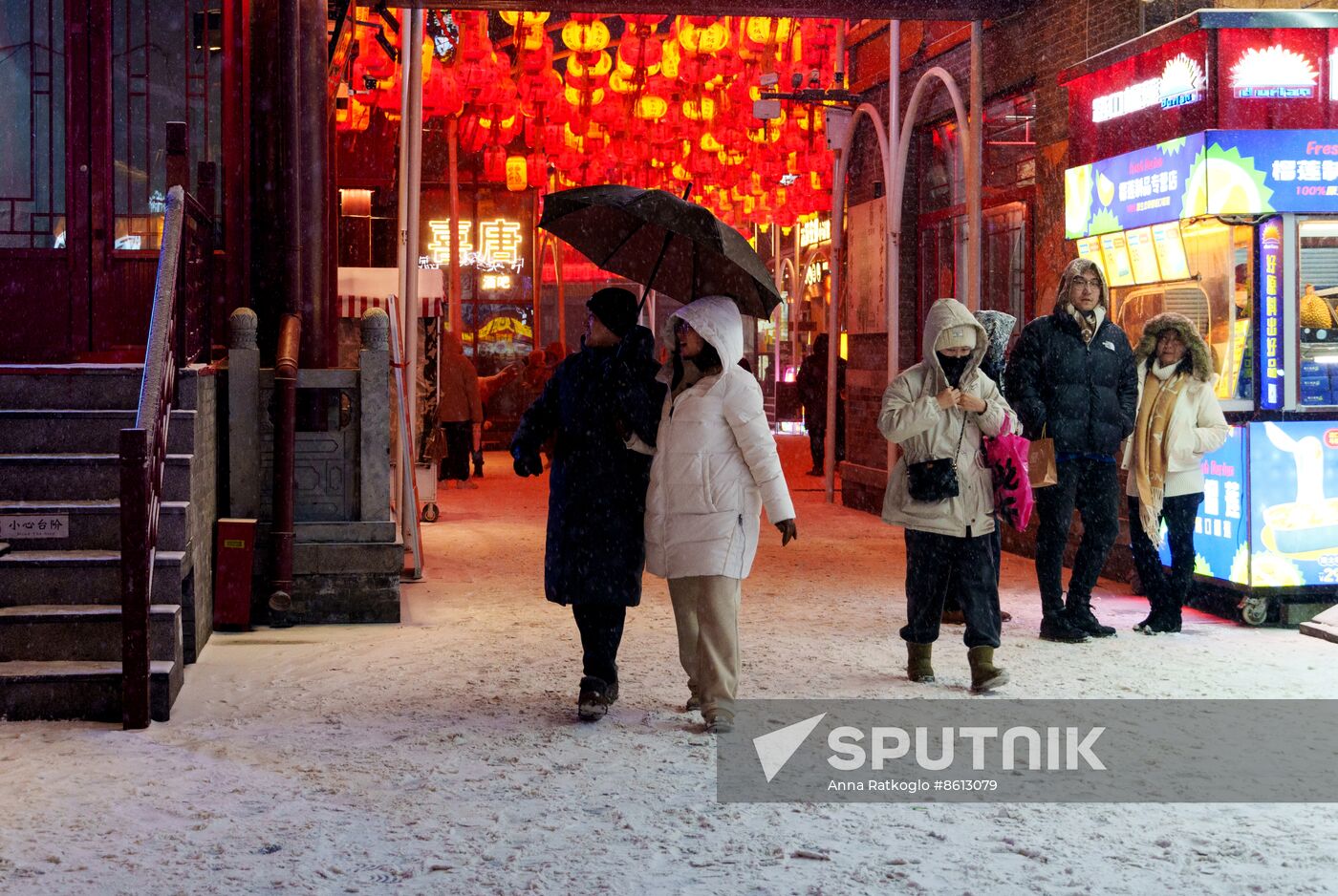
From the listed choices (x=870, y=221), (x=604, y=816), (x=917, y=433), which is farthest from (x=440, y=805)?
(x=870, y=221)

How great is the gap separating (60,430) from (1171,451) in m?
6.16

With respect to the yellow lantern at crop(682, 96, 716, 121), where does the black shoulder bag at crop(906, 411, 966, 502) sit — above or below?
below

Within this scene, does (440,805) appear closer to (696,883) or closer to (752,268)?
(696,883)

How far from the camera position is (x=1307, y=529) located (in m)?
9.08

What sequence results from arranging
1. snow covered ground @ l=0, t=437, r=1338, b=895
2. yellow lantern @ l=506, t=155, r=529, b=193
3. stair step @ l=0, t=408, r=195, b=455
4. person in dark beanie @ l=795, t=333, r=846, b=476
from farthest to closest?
1. yellow lantern @ l=506, t=155, r=529, b=193
2. person in dark beanie @ l=795, t=333, r=846, b=476
3. stair step @ l=0, t=408, r=195, b=455
4. snow covered ground @ l=0, t=437, r=1338, b=895

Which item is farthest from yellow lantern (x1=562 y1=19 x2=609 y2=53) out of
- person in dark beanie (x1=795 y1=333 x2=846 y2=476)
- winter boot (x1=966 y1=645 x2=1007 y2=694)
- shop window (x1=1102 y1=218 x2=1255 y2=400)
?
winter boot (x1=966 y1=645 x2=1007 y2=694)

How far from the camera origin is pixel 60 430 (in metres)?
8.15

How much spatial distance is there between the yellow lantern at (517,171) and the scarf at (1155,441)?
17985 mm

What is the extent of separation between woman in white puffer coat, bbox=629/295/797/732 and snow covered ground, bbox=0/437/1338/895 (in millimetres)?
389

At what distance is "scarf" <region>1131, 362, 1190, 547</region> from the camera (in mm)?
8883

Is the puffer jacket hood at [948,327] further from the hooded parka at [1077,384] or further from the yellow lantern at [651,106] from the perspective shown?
the yellow lantern at [651,106]

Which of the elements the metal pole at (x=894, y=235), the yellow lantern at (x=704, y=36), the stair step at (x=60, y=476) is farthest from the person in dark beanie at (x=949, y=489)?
the yellow lantern at (x=704, y=36)

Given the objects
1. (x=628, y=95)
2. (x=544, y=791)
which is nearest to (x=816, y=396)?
(x=628, y=95)

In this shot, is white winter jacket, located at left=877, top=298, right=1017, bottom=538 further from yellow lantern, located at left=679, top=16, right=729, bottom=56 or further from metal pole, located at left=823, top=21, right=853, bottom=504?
yellow lantern, located at left=679, top=16, right=729, bottom=56
